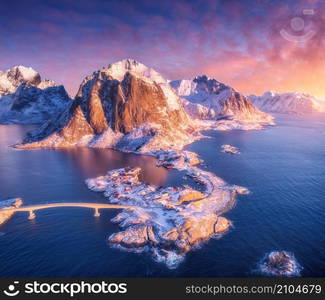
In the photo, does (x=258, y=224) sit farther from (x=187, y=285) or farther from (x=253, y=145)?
(x=253, y=145)

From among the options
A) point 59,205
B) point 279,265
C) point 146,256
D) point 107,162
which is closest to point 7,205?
point 59,205

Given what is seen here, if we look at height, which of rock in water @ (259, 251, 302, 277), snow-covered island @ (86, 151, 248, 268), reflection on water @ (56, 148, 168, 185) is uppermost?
reflection on water @ (56, 148, 168, 185)

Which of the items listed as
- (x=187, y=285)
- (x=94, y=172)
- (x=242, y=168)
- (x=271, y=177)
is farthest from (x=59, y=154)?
(x=187, y=285)

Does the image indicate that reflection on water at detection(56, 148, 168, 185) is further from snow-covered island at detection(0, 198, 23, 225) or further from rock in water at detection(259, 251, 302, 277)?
rock in water at detection(259, 251, 302, 277)

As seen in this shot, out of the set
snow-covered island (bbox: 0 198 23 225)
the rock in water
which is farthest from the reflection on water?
the rock in water

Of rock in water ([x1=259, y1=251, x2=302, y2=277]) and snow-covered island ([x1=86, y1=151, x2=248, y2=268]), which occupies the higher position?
snow-covered island ([x1=86, y1=151, x2=248, y2=268])

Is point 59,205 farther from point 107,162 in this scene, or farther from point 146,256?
point 107,162

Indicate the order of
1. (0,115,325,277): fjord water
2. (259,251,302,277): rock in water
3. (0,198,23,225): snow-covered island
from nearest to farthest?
(259,251,302,277): rock in water
(0,115,325,277): fjord water
(0,198,23,225): snow-covered island
